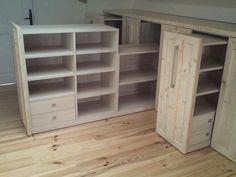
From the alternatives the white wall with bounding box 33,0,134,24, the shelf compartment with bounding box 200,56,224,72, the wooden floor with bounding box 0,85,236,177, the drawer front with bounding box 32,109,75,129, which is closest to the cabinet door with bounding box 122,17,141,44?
the white wall with bounding box 33,0,134,24

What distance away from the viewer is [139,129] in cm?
269

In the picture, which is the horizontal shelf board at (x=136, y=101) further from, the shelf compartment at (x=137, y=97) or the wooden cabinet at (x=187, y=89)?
the wooden cabinet at (x=187, y=89)

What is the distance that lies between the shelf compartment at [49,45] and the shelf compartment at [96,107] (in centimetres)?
73

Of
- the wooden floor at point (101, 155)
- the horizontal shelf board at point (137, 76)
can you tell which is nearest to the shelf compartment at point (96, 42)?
the horizontal shelf board at point (137, 76)

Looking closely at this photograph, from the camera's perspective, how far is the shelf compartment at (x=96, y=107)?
2824mm

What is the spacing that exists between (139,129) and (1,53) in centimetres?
239

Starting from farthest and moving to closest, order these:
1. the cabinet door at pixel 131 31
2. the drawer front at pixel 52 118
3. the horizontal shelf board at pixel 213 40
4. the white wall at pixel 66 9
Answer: the white wall at pixel 66 9
the cabinet door at pixel 131 31
the drawer front at pixel 52 118
the horizontal shelf board at pixel 213 40

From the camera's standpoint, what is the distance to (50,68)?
2.67 metres

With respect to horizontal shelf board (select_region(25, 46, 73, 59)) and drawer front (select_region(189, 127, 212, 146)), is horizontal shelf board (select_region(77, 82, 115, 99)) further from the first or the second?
drawer front (select_region(189, 127, 212, 146))

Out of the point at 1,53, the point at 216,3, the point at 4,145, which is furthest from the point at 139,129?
the point at 1,53

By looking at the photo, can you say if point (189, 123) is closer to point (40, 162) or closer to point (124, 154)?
point (124, 154)

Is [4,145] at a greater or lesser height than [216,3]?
lesser

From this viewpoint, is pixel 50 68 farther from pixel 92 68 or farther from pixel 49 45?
pixel 92 68

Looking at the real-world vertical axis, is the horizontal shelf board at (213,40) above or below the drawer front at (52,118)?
above
